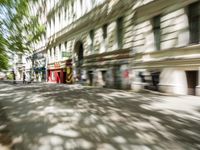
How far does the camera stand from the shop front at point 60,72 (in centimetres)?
3058

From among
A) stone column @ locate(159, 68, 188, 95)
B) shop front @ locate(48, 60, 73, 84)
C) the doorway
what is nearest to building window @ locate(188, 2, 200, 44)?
stone column @ locate(159, 68, 188, 95)

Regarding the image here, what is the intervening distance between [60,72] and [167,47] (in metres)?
20.9

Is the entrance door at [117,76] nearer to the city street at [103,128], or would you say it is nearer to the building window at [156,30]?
the building window at [156,30]

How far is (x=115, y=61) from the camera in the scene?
20.4 metres

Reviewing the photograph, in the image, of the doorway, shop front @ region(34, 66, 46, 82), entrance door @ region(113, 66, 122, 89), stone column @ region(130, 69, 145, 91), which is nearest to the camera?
stone column @ region(130, 69, 145, 91)

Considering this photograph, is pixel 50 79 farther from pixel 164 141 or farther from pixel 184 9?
pixel 164 141

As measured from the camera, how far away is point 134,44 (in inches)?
717

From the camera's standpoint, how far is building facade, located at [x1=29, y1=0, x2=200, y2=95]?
13.7 meters

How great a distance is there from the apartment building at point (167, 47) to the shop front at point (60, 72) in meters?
13.7

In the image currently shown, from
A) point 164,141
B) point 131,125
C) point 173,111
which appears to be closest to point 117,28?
point 173,111

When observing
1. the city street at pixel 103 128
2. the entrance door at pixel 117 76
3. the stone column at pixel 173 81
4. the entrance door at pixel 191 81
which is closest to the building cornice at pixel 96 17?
the entrance door at pixel 117 76

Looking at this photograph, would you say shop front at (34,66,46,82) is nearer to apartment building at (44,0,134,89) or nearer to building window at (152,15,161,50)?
apartment building at (44,0,134,89)

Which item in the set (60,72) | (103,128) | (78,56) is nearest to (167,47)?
(103,128)

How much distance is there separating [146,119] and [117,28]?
13.9m
